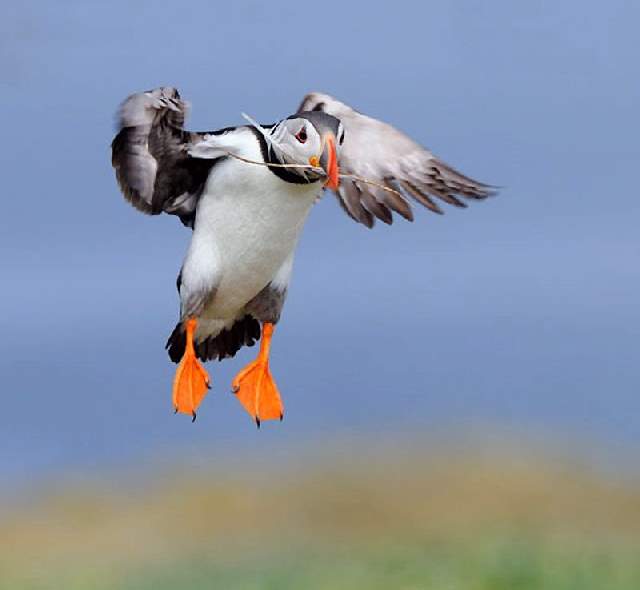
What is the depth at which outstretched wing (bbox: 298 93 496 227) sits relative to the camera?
10516 mm

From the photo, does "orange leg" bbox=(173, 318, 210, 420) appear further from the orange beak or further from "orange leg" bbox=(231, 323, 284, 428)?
the orange beak

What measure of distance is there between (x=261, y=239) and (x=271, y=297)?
0.58 m

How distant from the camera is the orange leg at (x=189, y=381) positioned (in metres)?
10.3

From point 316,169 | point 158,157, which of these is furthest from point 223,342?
point 316,169

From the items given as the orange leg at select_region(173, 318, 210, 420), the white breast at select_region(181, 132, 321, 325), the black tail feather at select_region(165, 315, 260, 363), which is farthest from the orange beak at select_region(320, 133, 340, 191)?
the black tail feather at select_region(165, 315, 260, 363)

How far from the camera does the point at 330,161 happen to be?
30.5 feet

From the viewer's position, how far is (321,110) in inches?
411

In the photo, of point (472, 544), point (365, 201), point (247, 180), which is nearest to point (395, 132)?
point (365, 201)

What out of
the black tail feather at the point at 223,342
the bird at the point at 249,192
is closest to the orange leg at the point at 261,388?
the bird at the point at 249,192

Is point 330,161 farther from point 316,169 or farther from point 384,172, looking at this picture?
point 384,172

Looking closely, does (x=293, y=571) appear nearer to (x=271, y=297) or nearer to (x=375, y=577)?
(x=375, y=577)

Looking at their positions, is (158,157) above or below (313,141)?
above

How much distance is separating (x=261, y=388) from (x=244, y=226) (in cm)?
124

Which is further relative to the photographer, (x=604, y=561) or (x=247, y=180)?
(x=604, y=561)
